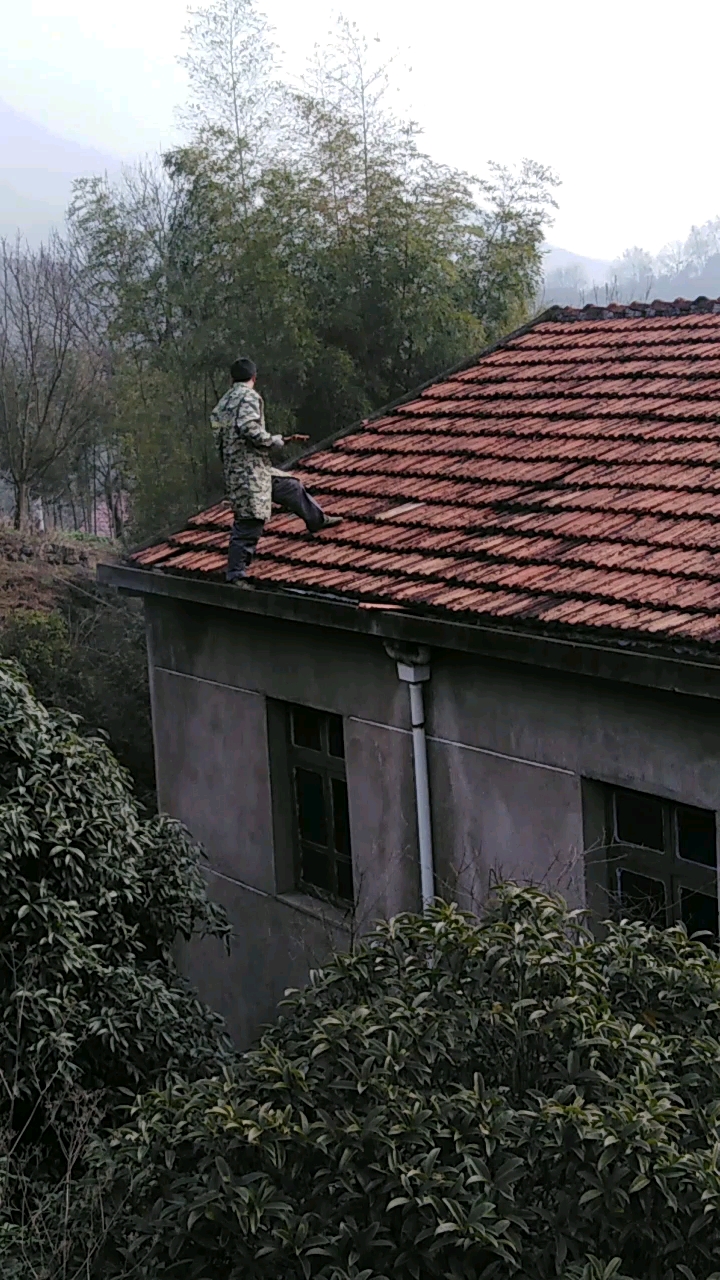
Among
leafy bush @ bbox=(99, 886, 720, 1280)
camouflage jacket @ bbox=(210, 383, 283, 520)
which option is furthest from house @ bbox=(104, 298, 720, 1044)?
leafy bush @ bbox=(99, 886, 720, 1280)

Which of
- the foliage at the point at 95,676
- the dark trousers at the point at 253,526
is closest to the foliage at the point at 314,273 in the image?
the foliage at the point at 95,676

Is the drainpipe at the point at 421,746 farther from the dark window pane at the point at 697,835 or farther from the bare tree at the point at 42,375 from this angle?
the bare tree at the point at 42,375

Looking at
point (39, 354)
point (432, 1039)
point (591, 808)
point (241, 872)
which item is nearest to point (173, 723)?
point (241, 872)

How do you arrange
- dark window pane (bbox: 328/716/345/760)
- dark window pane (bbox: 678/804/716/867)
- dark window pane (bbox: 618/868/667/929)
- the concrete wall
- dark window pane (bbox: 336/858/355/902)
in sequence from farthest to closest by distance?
1. dark window pane (bbox: 336/858/355/902)
2. dark window pane (bbox: 328/716/345/760)
3. dark window pane (bbox: 618/868/667/929)
4. the concrete wall
5. dark window pane (bbox: 678/804/716/867)

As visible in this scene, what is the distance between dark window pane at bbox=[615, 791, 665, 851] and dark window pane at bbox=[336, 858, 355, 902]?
236cm

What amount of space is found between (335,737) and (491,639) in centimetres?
225

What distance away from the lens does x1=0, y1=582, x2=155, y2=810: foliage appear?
63.2 ft

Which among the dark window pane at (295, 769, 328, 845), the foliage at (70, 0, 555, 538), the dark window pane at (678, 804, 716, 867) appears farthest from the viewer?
the foliage at (70, 0, 555, 538)

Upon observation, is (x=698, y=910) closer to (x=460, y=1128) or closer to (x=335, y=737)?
(x=335, y=737)

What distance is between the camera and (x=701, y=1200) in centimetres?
323

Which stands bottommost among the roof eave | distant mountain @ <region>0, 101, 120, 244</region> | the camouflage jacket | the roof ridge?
the roof eave

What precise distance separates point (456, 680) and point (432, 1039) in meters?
3.88

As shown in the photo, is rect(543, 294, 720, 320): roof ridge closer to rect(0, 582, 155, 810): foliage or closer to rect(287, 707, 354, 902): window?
rect(287, 707, 354, 902): window

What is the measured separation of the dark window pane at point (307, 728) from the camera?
8930 millimetres
